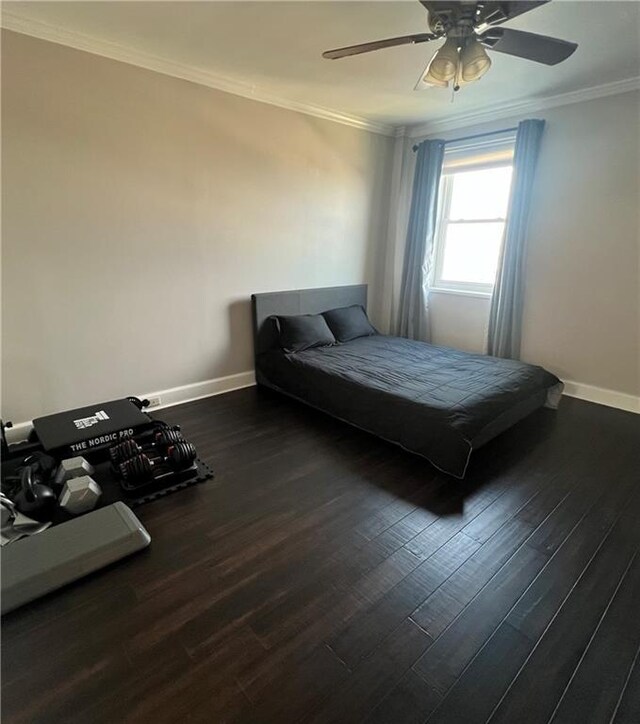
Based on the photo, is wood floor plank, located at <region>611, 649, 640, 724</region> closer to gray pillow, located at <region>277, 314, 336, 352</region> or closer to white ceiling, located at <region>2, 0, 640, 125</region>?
gray pillow, located at <region>277, 314, 336, 352</region>

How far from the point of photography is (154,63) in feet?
8.70

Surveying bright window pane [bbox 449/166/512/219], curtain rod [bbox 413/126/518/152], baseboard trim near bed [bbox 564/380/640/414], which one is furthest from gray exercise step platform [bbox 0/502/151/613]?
curtain rod [bbox 413/126/518/152]

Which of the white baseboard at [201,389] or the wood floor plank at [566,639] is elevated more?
the white baseboard at [201,389]

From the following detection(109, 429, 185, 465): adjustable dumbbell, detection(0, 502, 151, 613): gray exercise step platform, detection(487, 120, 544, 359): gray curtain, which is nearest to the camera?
detection(0, 502, 151, 613): gray exercise step platform

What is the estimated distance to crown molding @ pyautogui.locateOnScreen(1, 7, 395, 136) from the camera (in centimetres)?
222

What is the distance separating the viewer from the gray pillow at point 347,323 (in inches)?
154

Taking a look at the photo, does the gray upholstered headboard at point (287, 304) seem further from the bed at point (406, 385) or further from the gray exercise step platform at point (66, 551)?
the gray exercise step platform at point (66, 551)

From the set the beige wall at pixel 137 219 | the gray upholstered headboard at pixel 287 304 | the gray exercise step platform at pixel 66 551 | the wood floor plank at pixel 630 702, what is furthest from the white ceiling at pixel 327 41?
the wood floor plank at pixel 630 702

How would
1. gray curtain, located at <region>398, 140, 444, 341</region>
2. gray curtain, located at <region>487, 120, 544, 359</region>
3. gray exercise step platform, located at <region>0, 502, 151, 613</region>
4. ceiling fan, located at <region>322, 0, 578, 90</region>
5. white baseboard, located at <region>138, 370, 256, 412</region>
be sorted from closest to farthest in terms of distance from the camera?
gray exercise step platform, located at <region>0, 502, 151, 613</region> → ceiling fan, located at <region>322, 0, 578, 90</region> → white baseboard, located at <region>138, 370, 256, 412</region> → gray curtain, located at <region>487, 120, 544, 359</region> → gray curtain, located at <region>398, 140, 444, 341</region>

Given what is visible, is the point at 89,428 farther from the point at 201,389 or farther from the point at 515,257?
the point at 515,257

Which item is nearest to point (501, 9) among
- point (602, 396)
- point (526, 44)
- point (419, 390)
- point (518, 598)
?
point (526, 44)

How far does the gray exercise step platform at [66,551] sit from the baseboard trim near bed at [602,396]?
360cm

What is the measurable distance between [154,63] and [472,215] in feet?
10.2

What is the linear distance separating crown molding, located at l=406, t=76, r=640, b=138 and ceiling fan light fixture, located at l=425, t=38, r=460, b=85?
2.00m
